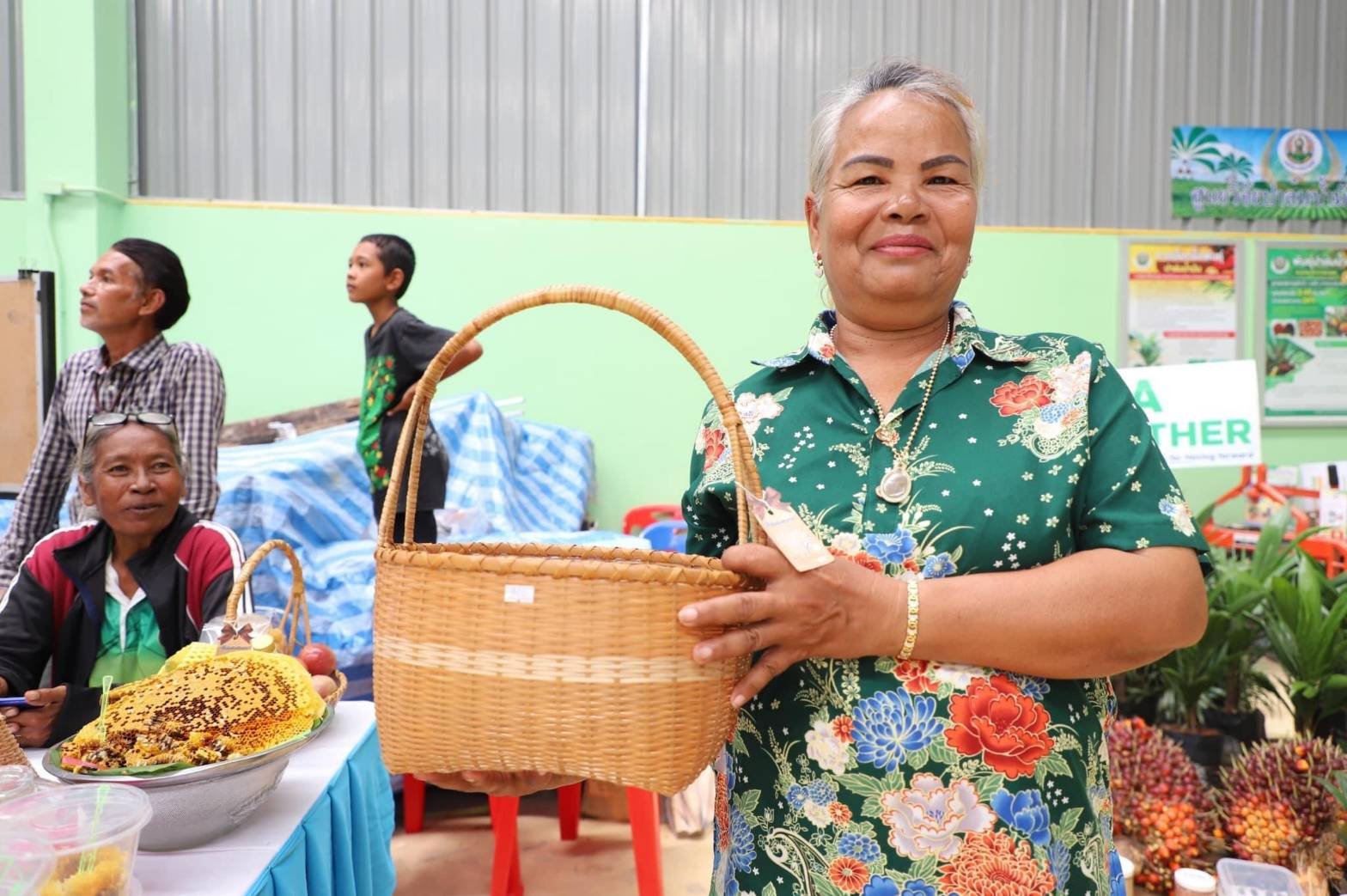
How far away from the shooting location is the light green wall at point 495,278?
14.6 ft

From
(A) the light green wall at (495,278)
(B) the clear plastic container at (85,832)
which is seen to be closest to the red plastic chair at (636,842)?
(B) the clear plastic container at (85,832)

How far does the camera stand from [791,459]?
970 millimetres

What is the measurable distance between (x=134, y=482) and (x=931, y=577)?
171cm

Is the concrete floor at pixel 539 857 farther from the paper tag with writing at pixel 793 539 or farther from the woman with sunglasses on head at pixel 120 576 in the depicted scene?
the paper tag with writing at pixel 793 539

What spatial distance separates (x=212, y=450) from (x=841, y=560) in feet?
7.24

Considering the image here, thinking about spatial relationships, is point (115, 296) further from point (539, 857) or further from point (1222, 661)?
point (1222, 661)

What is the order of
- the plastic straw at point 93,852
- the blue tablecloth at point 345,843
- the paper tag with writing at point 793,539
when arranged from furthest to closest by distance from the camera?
the blue tablecloth at point 345,843 < the plastic straw at point 93,852 < the paper tag with writing at point 793,539

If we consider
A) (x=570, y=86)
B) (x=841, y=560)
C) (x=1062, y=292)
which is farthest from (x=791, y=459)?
(x=1062, y=292)

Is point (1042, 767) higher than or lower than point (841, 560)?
lower

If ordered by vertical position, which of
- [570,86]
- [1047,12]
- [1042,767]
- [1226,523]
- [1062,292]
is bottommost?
[1226,523]

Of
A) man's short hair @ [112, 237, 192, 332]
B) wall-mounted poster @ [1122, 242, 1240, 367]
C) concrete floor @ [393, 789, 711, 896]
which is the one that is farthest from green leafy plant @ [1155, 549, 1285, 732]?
wall-mounted poster @ [1122, 242, 1240, 367]

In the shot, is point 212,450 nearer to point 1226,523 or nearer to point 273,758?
point 273,758

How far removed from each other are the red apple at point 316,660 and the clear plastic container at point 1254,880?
76.5 inches

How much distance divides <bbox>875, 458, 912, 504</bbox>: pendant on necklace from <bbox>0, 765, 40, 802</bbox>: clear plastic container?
0.94 m
